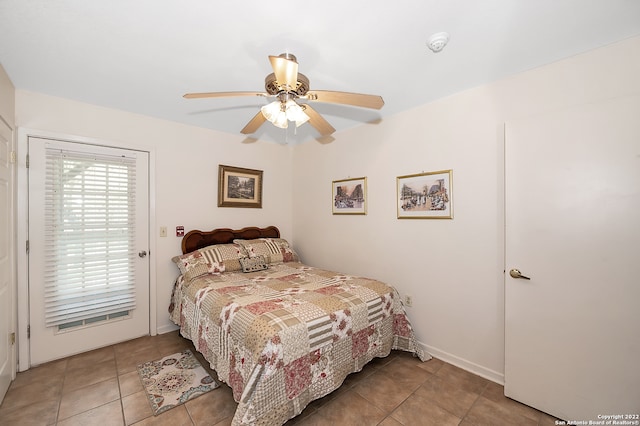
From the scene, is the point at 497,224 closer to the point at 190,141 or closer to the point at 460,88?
the point at 460,88

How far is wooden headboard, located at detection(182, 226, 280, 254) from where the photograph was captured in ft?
10.3

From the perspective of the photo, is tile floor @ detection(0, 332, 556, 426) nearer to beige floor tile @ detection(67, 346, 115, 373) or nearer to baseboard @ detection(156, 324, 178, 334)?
beige floor tile @ detection(67, 346, 115, 373)

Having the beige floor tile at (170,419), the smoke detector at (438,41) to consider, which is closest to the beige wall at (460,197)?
the smoke detector at (438,41)

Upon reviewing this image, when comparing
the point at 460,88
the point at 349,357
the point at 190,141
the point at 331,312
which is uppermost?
the point at 460,88

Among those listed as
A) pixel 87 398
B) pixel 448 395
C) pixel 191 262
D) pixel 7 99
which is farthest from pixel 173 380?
pixel 7 99

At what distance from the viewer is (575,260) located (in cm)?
173

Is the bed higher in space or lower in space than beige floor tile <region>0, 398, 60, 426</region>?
higher

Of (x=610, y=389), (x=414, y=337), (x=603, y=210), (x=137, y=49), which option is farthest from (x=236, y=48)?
→ (x=610, y=389)

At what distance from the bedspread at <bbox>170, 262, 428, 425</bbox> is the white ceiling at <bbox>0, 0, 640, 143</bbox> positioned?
176 centimetres

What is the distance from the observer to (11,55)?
6.00 ft

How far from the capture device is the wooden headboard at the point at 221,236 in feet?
10.3

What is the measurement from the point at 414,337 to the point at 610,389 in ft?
4.06

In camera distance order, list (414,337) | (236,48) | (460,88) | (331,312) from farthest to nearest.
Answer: (414,337)
(460,88)
(331,312)
(236,48)

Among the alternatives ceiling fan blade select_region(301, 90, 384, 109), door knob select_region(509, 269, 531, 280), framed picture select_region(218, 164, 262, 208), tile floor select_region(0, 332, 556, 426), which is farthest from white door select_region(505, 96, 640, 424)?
framed picture select_region(218, 164, 262, 208)
